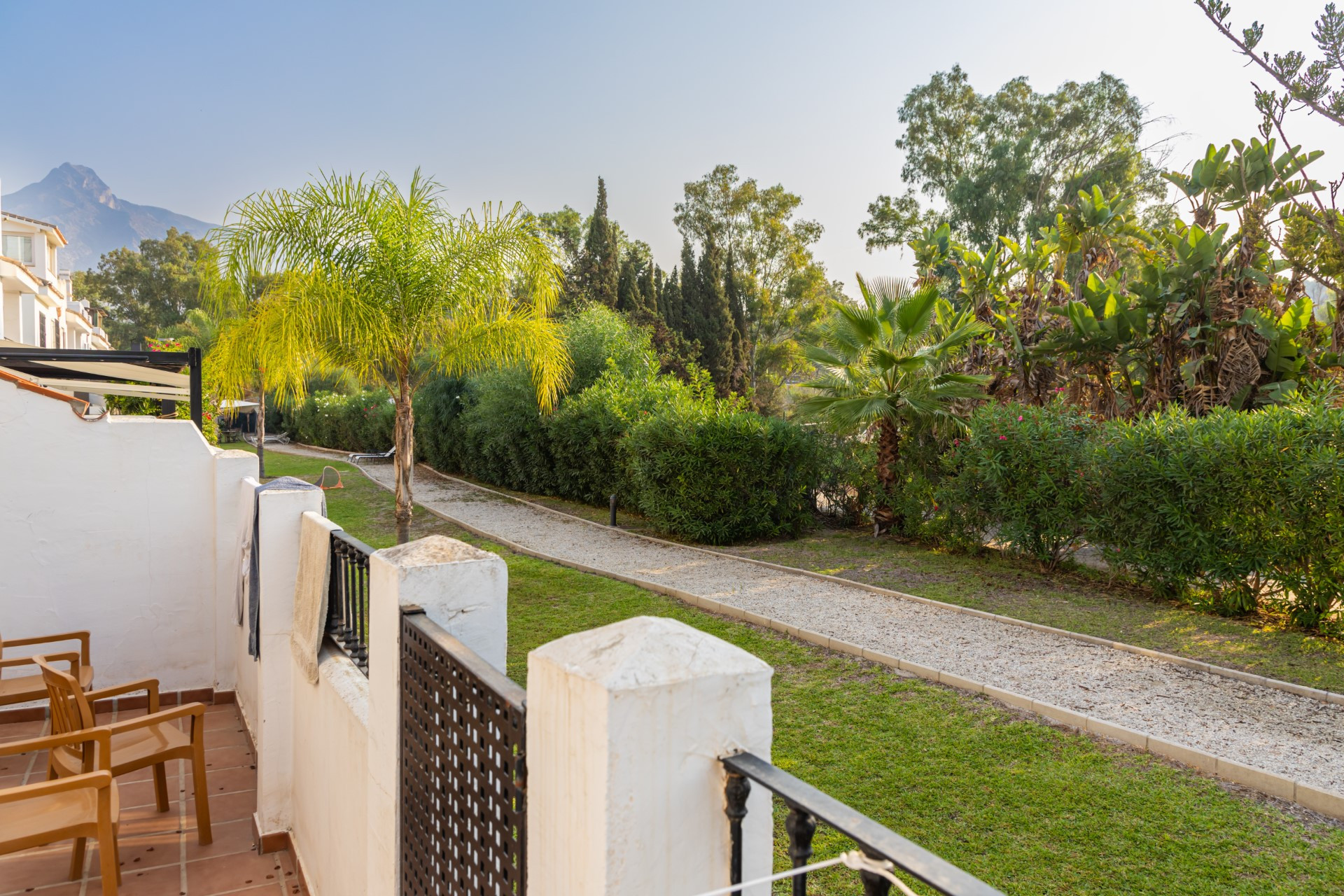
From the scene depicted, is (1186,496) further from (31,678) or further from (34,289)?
(34,289)

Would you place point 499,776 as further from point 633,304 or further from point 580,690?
point 633,304

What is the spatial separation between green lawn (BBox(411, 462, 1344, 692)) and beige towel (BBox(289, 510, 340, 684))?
679 cm

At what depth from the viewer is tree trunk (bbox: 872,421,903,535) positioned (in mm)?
12469

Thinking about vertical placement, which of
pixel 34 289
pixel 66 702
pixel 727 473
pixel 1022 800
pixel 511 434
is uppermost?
pixel 34 289

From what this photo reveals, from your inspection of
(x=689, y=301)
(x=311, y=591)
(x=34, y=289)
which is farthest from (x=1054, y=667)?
(x=34, y=289)

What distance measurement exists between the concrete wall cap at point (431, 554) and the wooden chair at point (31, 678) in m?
3.09

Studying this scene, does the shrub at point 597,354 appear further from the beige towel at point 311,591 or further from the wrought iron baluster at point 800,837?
the wrought iron baluster at point 800,837

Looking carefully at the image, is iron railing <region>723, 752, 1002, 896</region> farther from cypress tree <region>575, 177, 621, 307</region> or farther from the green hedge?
cypress tree <region>575, 177, 621, 307</region>

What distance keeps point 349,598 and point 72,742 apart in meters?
1.31

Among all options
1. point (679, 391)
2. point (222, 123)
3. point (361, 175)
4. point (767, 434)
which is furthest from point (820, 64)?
point (222, 123)

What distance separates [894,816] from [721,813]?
3330 millimetres

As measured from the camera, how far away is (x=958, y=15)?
613 inches

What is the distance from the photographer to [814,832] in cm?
121

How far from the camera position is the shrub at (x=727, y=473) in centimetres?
1264
